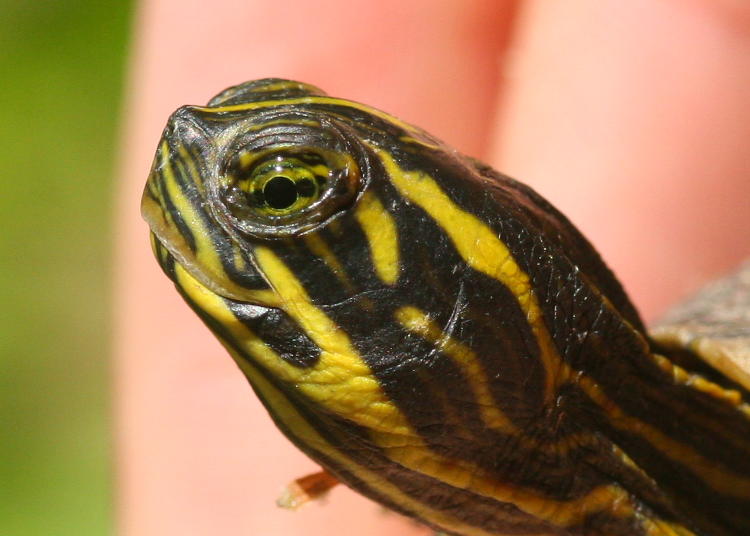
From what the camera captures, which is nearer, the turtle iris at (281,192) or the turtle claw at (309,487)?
the turtle iris at (281,192)

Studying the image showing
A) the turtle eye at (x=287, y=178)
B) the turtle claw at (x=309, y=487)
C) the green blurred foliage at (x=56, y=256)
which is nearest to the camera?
the turtle eye at (x=287, y=178)

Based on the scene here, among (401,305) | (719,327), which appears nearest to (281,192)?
(401,305)

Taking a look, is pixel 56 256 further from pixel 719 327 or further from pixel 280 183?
pixel 280 183

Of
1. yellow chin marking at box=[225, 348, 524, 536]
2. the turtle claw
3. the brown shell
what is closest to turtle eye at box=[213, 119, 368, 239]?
yellow chin marking at box=[225, 348, 524, 536]

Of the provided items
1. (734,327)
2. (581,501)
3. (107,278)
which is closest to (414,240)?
(581,501)

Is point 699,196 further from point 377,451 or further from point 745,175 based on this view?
point 377,451

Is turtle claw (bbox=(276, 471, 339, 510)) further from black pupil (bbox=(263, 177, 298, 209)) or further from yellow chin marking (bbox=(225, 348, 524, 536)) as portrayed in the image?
black pupil (bbox=(263, 177, 298, 209))

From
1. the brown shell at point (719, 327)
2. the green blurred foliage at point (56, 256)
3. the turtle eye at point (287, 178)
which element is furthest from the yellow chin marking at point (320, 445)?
the green blurred foliage at point (56, 256)

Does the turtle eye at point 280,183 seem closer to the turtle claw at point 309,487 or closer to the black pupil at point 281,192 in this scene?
the black pupil at point 281,192
